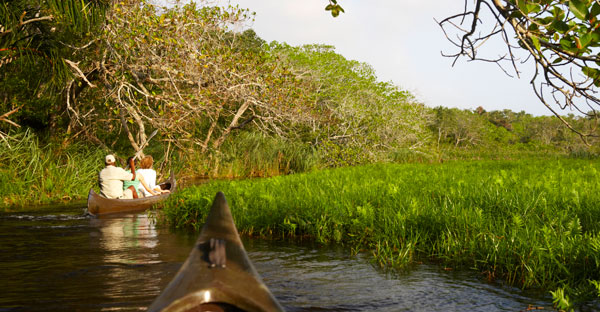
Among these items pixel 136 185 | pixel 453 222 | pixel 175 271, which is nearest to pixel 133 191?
pixel 136 185

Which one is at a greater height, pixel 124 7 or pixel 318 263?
pixel 124 7

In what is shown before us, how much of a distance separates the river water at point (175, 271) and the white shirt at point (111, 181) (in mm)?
3384

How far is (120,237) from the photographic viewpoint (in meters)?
9.71

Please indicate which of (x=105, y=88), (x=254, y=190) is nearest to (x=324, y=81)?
(x=105, y=88)

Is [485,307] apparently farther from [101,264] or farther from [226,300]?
[101,264]

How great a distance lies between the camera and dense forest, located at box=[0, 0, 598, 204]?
14.3 m

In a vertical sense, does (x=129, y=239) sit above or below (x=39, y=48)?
below

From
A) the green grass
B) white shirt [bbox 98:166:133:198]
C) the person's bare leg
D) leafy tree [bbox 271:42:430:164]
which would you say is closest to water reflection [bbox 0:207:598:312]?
white shirt [bbox 98:166:133:198]

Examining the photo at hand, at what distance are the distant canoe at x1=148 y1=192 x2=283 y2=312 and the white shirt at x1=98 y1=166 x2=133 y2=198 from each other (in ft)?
32.4

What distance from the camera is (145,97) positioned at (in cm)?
1661

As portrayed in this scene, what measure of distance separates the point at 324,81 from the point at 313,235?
61.4 feet

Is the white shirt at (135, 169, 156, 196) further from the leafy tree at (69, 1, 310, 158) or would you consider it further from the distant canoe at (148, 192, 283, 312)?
the distant canoe at (148, 192, 283, 312)

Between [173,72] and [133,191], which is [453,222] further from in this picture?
[173,72]

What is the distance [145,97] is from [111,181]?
14.6 ft
